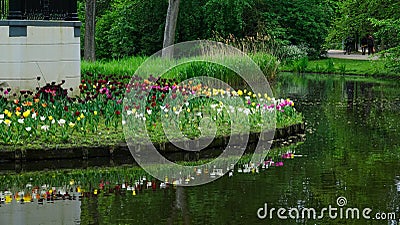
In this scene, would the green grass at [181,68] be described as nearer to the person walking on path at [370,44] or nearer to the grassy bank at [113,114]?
the grassy bank at [113,114]

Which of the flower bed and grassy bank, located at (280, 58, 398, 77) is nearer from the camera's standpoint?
the flower bed

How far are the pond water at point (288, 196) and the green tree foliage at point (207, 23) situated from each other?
2735 cm

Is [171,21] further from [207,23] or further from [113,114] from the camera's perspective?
[113,114]

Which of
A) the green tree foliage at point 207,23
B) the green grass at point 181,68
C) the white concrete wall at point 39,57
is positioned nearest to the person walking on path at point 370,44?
the green tree foliage at point 207,23

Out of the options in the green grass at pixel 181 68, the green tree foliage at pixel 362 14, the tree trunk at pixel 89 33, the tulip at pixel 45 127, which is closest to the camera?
the tulip at pixel 45 127

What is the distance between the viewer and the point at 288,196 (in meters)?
10.5

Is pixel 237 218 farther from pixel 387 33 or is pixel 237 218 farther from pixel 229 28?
pixel 229 28

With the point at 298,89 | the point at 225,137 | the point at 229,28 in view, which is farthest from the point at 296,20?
the point at 225,137

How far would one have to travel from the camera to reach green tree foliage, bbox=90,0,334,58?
43.8 m

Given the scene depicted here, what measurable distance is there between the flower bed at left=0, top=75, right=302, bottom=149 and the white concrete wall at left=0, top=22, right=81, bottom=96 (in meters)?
0.44

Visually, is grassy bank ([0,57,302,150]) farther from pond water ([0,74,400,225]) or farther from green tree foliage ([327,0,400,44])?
green tree foliage ([327,0,400,44])

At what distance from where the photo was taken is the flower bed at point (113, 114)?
1333 cm

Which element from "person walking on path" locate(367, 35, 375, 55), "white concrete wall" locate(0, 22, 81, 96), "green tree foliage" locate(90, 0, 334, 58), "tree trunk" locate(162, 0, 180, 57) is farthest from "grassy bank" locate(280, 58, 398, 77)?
"white concrete wall" locate(0, 22, 81, 96)

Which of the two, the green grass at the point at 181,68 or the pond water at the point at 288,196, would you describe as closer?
the pond water at the point at 288,196
